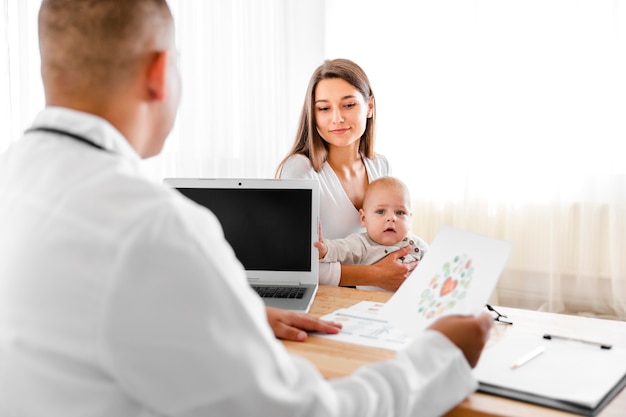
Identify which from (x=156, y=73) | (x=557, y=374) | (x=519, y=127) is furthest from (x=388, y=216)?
(x=519, y=127)

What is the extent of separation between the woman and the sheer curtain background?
131 cm

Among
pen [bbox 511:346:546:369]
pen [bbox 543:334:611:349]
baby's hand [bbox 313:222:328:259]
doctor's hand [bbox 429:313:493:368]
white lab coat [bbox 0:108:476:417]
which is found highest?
white lab coat [bbox 0:108:476:417]

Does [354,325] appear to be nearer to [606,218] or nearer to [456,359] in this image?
[456,359]

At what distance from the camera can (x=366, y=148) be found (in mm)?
2465

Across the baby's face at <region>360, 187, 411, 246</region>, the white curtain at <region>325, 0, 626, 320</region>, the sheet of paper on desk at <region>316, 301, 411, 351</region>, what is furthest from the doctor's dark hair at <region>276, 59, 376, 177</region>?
the white curtain at <region>325, 0, 626, 320</region>

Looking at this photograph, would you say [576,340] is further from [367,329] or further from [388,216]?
[388,216]

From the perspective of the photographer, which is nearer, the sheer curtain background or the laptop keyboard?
the laptop keyboard

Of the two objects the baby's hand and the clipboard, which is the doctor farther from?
the baby's hand

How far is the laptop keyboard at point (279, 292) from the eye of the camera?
1629 millimetres

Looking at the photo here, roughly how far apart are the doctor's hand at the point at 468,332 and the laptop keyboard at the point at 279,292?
72 centimetres

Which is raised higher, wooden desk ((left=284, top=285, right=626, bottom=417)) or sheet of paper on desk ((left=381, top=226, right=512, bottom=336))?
sheet of paper on desk ((left=381, top=226, right=512, bottom=336))

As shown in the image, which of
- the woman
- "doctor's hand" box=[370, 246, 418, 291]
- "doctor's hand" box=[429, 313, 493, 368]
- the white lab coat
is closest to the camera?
the white lab coat

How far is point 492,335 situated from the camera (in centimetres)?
132

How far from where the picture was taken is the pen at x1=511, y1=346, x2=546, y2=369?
1.12m
